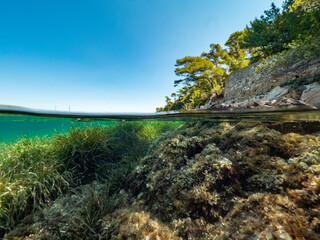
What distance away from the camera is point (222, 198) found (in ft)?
9.20

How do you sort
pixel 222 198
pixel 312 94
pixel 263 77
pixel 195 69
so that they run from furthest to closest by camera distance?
1. pixel 195 69
2. pixel 263 77
3. pixel 312 94
4. pixel 222 198

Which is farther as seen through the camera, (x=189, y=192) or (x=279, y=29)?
(x=279, y=29)

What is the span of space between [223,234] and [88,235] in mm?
2780

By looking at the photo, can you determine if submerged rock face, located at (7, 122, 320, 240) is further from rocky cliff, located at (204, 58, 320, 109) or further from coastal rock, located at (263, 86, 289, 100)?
coastal rock, located at (263, 86, 289, 100)

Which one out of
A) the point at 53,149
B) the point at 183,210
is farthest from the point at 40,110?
the point at 183,210

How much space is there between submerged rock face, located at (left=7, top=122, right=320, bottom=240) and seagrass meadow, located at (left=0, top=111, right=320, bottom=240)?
16mm

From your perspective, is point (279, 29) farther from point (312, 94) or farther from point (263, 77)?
point (312, 94)

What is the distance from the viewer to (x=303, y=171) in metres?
2.52

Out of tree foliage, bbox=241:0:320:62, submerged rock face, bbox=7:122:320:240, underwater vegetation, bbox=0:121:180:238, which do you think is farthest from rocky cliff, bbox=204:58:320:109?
underwater vegetation, bbox=0:121:180:238

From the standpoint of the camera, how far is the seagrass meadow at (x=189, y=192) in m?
2.21

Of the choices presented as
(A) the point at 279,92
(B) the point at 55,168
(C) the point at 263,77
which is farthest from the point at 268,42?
(B) the point at 55,168

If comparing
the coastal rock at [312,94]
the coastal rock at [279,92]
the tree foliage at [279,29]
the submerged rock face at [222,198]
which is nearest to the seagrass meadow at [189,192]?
the submerged rock face at [222,198]

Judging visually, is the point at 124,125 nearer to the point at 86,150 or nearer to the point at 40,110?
the point at 86,150

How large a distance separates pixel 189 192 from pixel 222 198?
29.6 inches
